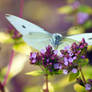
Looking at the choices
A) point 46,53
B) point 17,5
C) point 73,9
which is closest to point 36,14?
point 17,5

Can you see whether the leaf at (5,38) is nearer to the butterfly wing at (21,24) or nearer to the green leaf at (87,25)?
the butterfly wing at (21,24)

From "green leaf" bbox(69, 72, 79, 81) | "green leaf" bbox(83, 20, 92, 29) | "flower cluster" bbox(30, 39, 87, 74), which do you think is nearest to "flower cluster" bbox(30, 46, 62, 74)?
"flower cluster" bbox(30, 39, 87, 74)

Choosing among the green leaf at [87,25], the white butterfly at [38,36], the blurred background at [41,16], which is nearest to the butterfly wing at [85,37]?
the white butterfly at [38,36]

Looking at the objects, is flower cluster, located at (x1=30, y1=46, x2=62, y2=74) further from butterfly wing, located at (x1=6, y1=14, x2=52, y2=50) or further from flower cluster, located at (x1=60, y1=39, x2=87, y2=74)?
butterfly wing, located at (x1=6, y1=14, x2=52, y2=50)

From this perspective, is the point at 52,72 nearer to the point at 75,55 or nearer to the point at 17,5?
the point at 75,55

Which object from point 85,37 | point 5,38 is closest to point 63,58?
point 85,37
